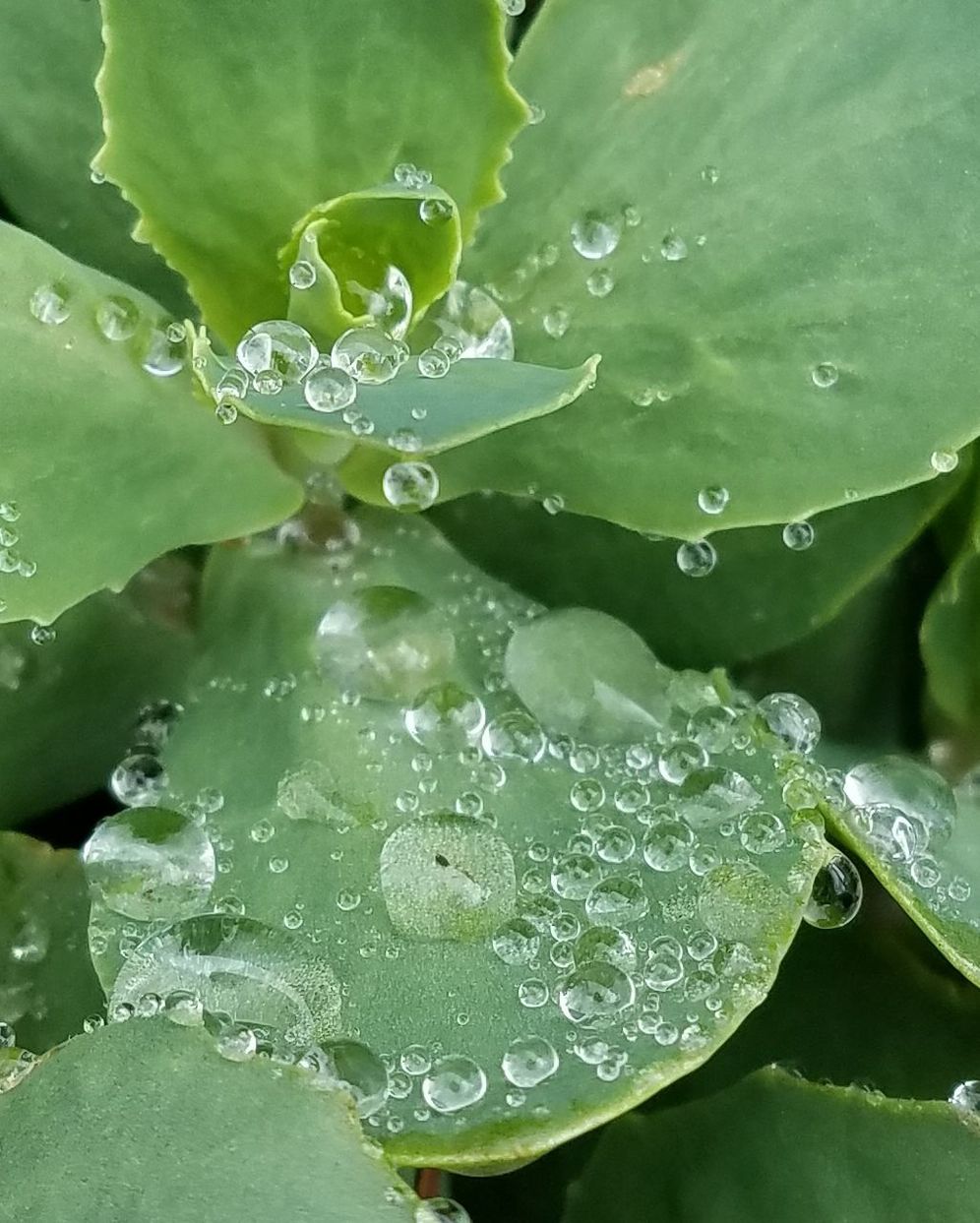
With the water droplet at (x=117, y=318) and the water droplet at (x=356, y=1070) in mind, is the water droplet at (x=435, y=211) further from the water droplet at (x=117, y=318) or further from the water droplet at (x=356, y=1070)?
the water droplet at (x=356, y=1070)

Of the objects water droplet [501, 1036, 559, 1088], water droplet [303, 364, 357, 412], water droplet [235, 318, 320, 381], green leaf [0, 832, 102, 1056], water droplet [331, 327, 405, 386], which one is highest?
water droplet [303, 364, 357, 412]

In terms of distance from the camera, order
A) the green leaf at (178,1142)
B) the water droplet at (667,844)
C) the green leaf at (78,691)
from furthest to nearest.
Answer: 1. the green leaf at (78,691)
2. the water droplet at (667,844)
3. the green leaf at (178,1142)

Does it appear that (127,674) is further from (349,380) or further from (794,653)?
→ (794,653)

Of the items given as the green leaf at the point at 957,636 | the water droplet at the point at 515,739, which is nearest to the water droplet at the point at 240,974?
the water droplet at the point at 515,739

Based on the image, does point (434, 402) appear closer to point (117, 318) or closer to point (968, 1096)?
point (117, 318)

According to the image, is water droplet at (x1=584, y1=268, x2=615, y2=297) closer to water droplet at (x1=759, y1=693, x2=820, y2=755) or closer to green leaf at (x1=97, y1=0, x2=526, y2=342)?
green leaf at (x1=97, y1=0, x2=526, y2=342)

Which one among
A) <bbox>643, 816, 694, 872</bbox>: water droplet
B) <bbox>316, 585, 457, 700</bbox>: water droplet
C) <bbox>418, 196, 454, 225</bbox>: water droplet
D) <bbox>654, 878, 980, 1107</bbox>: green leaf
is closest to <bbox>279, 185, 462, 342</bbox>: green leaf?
<bbox>418, 196, 454, 225</bbox>: water droplet
